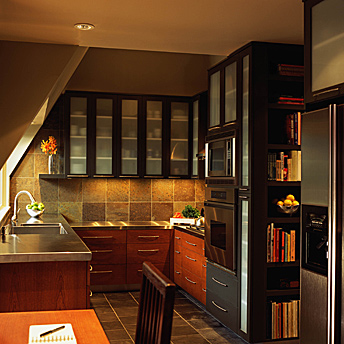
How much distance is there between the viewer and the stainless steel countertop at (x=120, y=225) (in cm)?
594

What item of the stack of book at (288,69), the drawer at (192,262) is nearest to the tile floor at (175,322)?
the drawer at (192,262)

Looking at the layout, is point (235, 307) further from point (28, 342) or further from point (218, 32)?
point (28, 342)

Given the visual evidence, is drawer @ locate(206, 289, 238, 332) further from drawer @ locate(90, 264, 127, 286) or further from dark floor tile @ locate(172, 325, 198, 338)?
drawer @ locate(90, 264, 127, 286)

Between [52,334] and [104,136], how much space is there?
14.7 feet

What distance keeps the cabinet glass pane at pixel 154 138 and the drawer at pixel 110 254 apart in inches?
40.6

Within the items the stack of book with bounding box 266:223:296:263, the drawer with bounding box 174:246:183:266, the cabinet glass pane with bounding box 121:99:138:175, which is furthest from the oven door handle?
the cabinet glass pane with bounding box 121:99:138:175

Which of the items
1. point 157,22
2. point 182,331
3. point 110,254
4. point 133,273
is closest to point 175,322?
point 182,331

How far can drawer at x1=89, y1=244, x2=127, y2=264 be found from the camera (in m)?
5.92

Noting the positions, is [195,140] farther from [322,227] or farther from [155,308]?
[155,308]

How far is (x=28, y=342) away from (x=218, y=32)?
2644mm

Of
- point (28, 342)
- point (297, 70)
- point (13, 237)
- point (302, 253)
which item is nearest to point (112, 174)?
point (13, 237)

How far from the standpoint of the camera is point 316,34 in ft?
8.95

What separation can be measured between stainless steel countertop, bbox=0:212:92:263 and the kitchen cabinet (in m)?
1.77

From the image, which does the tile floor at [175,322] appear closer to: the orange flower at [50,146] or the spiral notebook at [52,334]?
the orange flower at [50,146]
